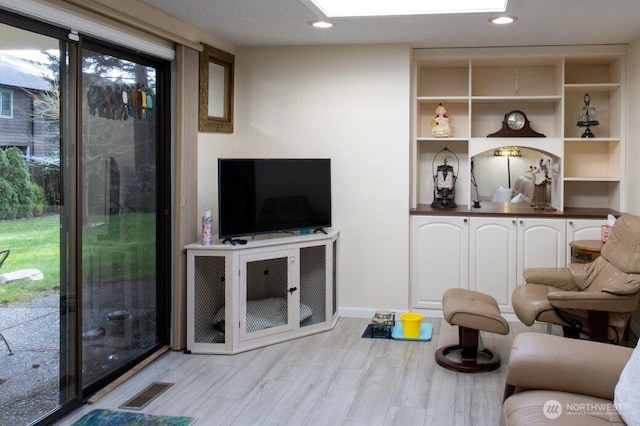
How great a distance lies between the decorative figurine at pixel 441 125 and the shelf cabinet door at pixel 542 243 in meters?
0.95

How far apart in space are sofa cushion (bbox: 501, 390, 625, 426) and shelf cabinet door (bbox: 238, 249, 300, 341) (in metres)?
2.34

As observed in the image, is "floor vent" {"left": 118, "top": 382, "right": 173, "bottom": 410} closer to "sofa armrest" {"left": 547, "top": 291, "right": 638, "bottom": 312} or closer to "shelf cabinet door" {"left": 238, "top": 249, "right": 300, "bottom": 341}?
"shelf cabinet door" {"left": 238, "top": 249, "right": 300, "bottom": 341}

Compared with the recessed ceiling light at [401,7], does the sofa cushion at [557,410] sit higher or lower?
lower

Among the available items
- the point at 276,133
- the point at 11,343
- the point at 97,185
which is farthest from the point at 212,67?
the point at 11,343

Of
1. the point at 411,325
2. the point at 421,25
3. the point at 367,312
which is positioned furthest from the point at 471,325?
the point at 421,25

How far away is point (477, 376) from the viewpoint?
3.97 m

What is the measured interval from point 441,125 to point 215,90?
1891 millimetres

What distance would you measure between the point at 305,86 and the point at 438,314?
2.16m

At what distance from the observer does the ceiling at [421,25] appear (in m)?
3.97

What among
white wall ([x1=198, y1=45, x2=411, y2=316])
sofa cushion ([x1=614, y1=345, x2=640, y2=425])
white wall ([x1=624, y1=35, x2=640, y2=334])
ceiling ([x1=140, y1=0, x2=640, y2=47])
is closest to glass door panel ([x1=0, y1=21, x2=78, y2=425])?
ceiling ([x1=140, y1=0, x2=640, y2=47])

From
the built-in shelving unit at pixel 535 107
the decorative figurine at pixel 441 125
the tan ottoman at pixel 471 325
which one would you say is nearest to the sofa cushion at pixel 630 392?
the tan ottoman at pixel 471 325

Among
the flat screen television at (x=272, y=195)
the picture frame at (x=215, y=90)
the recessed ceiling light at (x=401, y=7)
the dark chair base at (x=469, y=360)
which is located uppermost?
the recessed ceiling light at (x=401, y=7)

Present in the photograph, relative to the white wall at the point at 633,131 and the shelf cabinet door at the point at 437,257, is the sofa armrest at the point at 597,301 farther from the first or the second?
the shelf cabinet door at the point at 437,257

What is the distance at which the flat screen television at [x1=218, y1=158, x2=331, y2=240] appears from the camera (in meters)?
4.48
